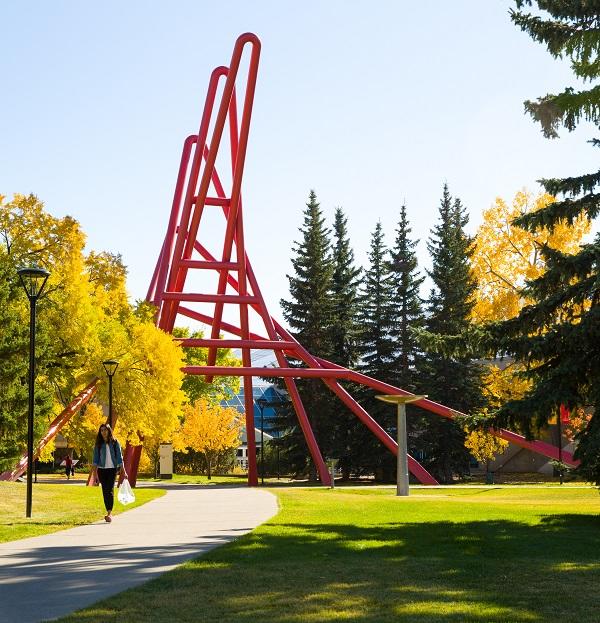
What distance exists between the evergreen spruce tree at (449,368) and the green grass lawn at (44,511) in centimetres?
2736

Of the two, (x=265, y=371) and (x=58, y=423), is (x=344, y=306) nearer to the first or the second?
(x=265, y=371)

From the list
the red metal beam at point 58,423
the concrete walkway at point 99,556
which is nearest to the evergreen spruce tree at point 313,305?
the red metal beam at point 58,423

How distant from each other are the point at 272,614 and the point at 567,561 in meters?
4.25

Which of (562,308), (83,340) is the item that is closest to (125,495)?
(562,308)

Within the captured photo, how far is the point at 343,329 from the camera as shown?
55.2 meters

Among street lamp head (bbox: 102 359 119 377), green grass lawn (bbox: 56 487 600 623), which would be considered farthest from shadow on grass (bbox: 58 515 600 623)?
street lamp head (bbox: 102 359 119 377)

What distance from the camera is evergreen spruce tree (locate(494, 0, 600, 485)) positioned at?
13.5 m

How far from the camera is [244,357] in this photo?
4019cm

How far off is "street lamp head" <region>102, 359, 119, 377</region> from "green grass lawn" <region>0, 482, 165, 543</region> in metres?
3.86

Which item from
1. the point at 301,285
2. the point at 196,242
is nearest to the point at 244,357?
the point at 196,242

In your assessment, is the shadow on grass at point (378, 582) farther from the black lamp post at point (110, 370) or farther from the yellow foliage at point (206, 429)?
the yellow foliage at point (206, 429)

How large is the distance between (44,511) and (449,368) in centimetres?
3556

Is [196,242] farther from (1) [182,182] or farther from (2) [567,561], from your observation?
(2) [567,561]

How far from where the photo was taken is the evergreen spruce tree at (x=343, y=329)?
2072 inches
